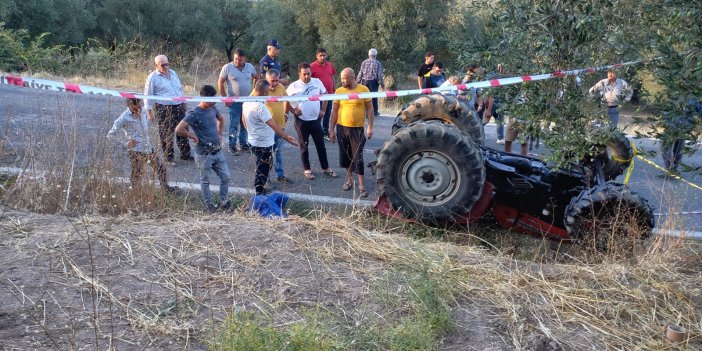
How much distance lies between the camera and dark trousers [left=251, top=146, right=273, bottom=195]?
740 centimetres

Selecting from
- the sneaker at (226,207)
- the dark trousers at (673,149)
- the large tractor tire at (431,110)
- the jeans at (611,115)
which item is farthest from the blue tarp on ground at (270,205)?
the dark trousers at (673,149)

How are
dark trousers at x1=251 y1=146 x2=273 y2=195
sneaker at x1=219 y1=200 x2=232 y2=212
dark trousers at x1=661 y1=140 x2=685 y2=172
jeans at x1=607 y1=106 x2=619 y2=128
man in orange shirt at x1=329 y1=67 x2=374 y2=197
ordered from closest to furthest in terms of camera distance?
dark trousers at x1=661 y1=140 x2=685 y2=172
jeans at x1=607 y1=106 x2=619 y2=128
sneaker at x1=219 y1=200 x2=232 y2=212
dark trousers at x1=251 y1=146 x2=273 y2=195
man in orange shirt at x1=329 y1=67 x2=374 y2=197

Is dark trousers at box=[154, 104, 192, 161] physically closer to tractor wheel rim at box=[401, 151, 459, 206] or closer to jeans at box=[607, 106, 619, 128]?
tractor wheel rim at box=[401, 151, 459, 206]

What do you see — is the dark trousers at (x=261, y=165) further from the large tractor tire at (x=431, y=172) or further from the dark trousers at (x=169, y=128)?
the large tractor tire at (x=431, y=172)

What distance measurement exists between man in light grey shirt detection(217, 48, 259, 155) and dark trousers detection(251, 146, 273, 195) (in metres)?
2.15

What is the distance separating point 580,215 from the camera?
6.01m

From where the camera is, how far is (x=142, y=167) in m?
6.60

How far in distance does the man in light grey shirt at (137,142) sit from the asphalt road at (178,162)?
4.2 inches

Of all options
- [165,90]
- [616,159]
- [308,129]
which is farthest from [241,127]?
[616,159]

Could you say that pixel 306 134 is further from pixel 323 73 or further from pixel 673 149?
Answer: pixel 673 149

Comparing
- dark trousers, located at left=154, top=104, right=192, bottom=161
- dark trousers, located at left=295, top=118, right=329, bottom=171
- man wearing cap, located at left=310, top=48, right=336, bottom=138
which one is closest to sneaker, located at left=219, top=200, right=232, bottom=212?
dark trousers, located at left=154, top=104, right=192, bottom=161

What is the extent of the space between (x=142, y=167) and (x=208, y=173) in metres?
0.74

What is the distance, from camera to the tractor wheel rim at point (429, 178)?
6.50 meters

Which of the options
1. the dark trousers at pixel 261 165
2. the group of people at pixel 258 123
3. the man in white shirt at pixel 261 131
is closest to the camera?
the group of people at pixel 258 123
